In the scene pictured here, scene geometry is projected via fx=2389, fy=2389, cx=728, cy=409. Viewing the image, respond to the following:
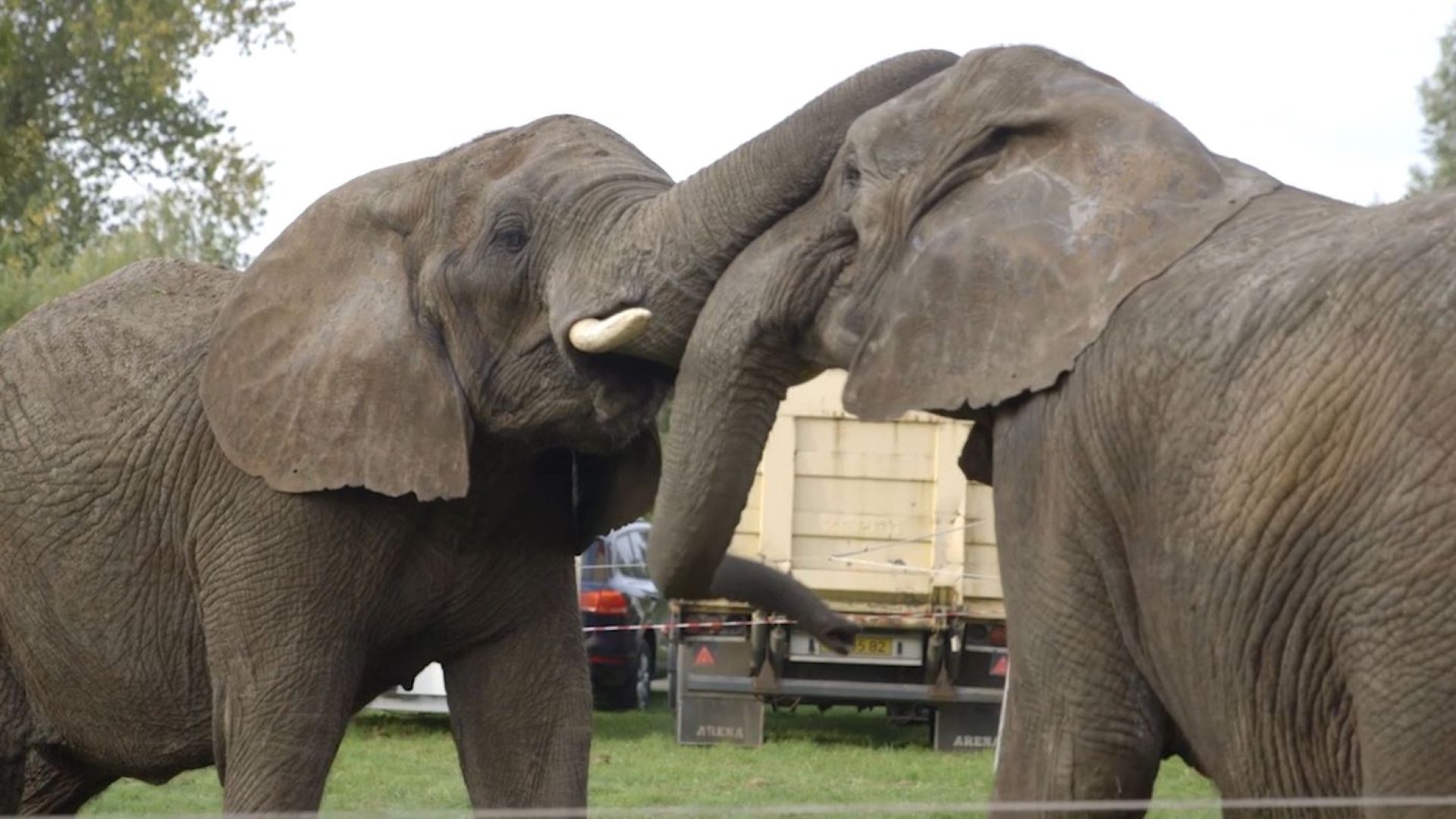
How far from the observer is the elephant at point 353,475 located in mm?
6520

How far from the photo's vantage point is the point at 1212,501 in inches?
173

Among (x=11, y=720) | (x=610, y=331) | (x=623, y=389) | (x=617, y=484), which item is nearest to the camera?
(x=610, y=331)

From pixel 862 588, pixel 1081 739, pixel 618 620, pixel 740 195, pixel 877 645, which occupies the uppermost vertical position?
pixel 740 195

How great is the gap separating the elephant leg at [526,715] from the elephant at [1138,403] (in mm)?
1465

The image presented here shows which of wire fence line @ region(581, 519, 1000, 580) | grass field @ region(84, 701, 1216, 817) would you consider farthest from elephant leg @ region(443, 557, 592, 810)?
wire fence line @ region(581, 519, 1000, 580)

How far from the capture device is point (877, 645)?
47.7 feet

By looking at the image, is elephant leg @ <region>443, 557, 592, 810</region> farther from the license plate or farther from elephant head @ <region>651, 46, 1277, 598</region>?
the license plate

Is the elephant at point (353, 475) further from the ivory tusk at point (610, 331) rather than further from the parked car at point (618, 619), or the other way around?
the parked car at point (618, 619)

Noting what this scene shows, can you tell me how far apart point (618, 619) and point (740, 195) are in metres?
10.9

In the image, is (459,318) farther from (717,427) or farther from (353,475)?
(717,427)

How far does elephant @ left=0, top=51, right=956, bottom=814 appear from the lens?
652cm

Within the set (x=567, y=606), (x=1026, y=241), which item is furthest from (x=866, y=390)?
(x=567, y=606)

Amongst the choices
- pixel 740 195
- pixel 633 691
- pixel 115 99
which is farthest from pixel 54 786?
pixel 115 99

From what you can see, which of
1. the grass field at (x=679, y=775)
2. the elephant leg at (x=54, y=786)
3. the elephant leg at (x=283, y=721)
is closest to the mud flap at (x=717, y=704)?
the grass field at (x=679, y=775)
